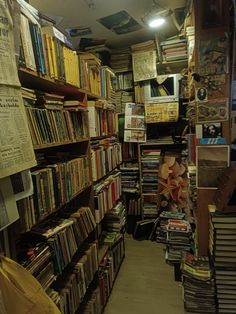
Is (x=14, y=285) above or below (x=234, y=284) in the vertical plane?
above

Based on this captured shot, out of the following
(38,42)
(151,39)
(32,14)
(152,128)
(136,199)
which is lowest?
(136,199)

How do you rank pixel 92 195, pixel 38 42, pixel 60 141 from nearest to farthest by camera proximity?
pixel 38 42, pixel 60 141, pixel 92 195

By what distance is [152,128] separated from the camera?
3.48 m

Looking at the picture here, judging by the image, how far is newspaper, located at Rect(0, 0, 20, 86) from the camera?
844 millimetres

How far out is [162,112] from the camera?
314 cm

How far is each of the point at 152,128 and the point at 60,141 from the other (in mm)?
2155

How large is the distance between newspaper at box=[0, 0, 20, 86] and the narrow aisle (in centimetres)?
196

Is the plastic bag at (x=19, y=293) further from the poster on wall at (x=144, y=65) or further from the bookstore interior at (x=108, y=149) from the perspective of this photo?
the poster on wall at (x=144, y=65)

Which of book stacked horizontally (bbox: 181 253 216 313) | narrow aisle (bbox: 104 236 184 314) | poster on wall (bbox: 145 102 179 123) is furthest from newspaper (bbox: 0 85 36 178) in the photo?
poster on wall (bbox: 145 102 179 123)

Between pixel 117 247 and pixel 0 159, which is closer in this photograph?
pixel 0 159

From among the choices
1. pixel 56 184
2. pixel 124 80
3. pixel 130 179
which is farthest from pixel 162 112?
pixel 56 184

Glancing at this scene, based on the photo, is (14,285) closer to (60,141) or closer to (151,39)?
(60,141)

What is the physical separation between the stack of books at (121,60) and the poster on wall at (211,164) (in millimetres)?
1788

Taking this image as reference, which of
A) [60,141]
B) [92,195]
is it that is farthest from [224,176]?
[60,141]
